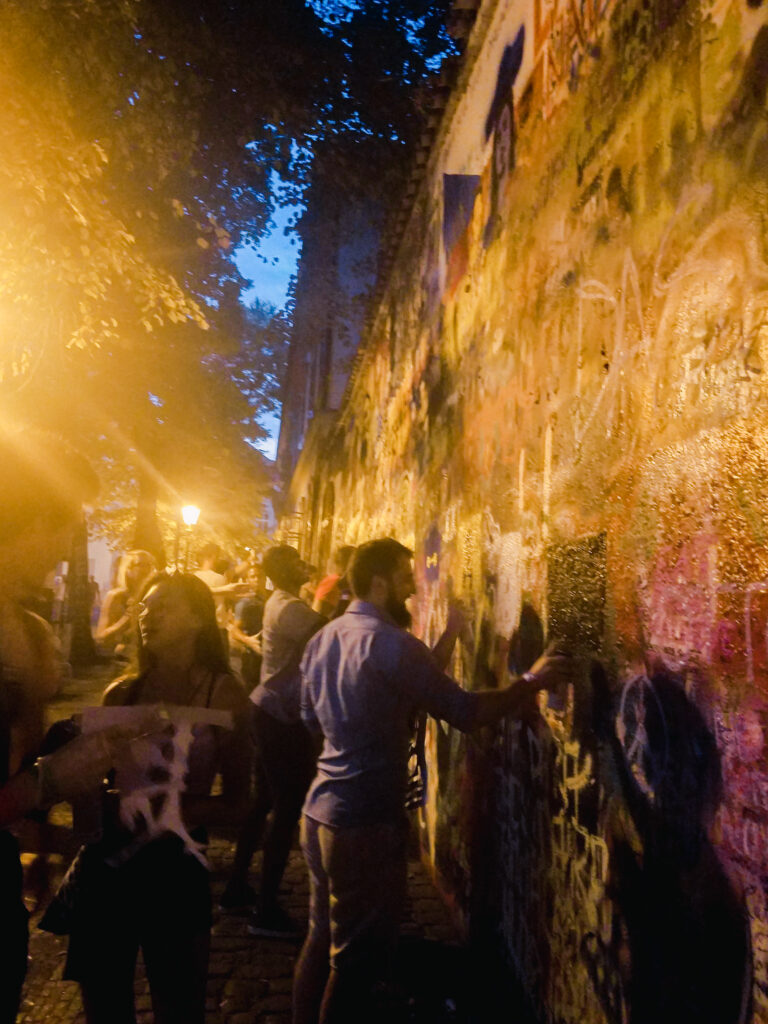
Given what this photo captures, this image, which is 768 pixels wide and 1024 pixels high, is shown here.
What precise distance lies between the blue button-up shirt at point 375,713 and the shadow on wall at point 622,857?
1.54 ft

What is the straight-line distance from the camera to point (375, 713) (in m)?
2.60

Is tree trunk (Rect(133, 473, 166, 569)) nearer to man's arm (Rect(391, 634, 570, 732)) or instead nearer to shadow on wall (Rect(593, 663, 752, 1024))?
man's arm (Rect(391, 634, 570, 732))

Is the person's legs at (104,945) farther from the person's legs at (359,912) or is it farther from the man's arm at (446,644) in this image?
the man's arm at (446,644)

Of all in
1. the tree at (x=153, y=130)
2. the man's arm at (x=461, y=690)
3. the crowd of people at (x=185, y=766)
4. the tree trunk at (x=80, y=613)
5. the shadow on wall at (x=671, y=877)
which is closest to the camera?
the shadow on wall at (x=671, y=877)

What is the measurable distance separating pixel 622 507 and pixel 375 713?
3.54ft

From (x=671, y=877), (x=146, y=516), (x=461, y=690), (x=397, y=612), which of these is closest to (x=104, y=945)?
(x=461, y=690)

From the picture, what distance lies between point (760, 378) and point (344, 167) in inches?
409

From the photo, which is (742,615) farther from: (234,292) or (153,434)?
(234,292)

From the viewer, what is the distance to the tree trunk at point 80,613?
1658cm

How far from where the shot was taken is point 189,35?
29.3 ft

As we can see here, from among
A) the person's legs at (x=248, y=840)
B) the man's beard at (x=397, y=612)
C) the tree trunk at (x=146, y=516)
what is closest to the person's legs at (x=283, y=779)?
the person's legs at (x=248, y=840)

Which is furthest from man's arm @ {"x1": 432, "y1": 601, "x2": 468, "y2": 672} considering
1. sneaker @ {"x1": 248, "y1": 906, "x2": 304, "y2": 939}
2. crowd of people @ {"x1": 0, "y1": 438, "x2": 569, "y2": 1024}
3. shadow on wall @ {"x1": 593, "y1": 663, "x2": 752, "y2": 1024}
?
sneaker @ {"x1": 248, "y1": 906, "x2": 304, "y2": 939}

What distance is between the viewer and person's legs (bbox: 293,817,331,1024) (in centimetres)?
270

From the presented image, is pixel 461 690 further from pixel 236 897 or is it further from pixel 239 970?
pixel 236 897
